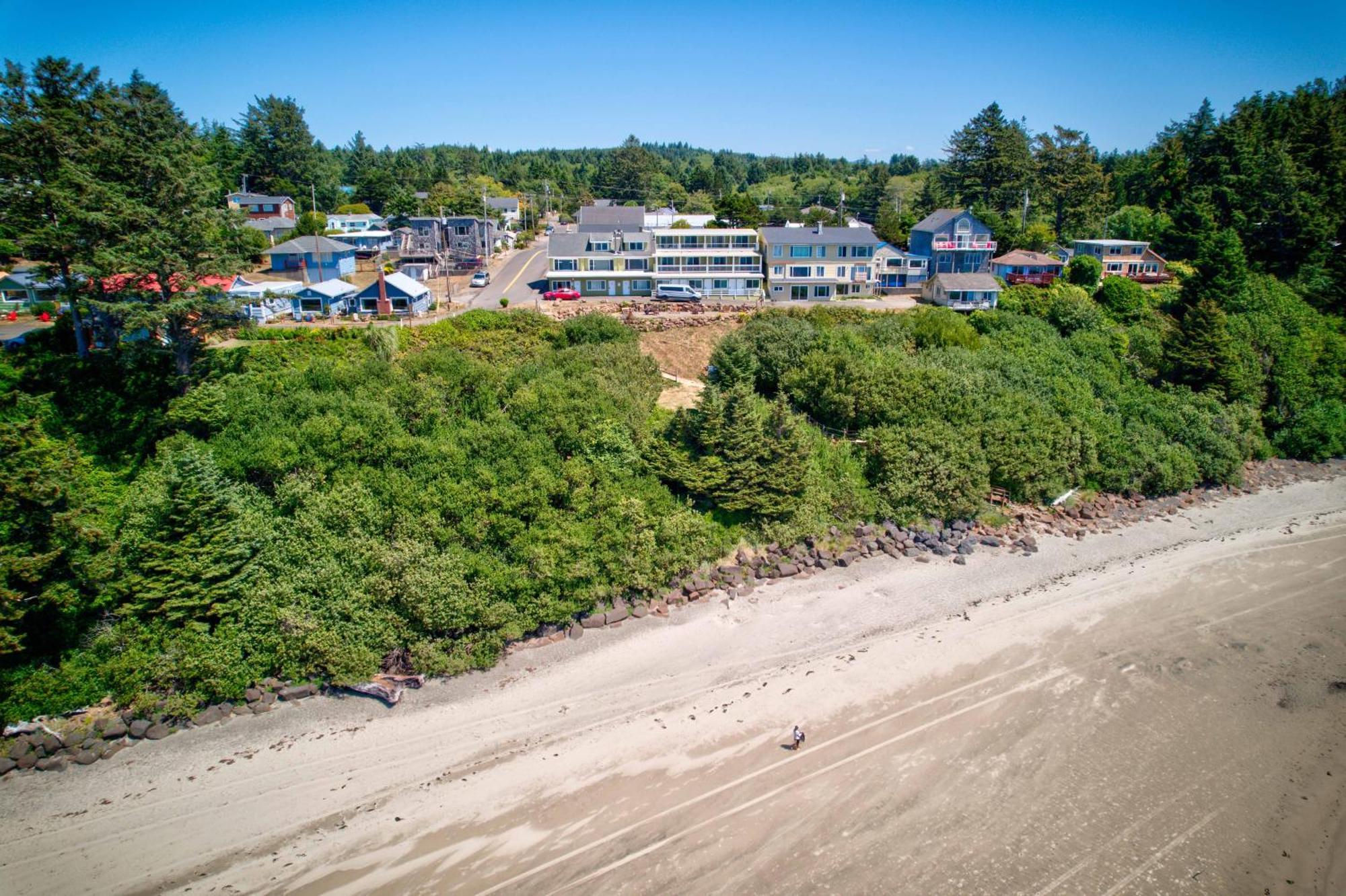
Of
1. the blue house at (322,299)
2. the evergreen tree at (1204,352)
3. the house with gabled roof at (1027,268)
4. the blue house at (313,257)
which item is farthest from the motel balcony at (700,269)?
the evergreen tree at (1204,352)

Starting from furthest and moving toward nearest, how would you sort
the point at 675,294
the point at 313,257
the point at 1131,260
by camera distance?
the point at 1131,260 < the point at 313,257 < the point at 675,294

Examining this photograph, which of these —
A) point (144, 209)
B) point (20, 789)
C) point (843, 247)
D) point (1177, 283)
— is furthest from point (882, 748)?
point (1177, 283)

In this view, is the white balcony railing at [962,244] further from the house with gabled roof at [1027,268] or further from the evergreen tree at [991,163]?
the evergreen tree at [991,163]

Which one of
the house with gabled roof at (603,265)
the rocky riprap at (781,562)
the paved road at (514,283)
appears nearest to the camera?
the rocky riprap at (781,562)

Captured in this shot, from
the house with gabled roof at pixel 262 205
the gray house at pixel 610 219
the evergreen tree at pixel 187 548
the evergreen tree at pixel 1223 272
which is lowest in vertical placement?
the evergreen tree at pixel 187 548

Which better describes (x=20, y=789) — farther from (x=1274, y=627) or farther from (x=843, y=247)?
(x=843, y=247)

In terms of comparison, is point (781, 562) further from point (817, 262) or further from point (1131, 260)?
point (1131, 260)

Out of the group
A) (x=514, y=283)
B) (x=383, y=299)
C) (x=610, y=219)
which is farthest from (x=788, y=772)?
(x=610, y=219)
